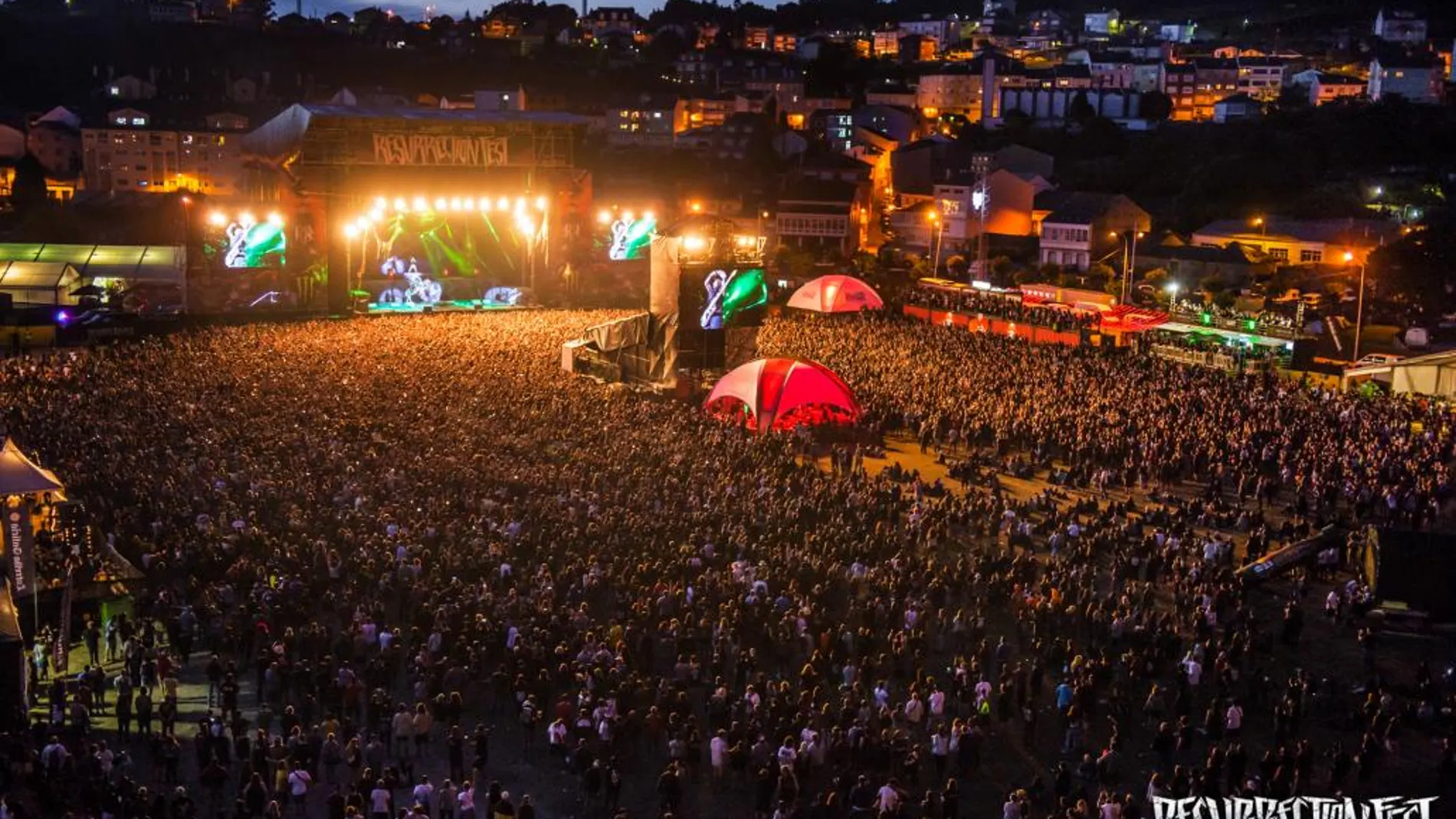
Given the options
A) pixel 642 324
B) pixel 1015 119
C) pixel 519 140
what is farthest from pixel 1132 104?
pixel 642 324

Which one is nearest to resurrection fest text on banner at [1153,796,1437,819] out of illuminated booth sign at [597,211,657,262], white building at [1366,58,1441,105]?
illuminated booth sign at [597,211,657,262]

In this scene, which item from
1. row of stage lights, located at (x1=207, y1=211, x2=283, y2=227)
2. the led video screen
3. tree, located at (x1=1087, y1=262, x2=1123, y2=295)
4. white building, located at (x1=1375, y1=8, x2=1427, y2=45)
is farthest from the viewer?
white building, located at (x1=1375, y1=8, x2=1427, y2=45)

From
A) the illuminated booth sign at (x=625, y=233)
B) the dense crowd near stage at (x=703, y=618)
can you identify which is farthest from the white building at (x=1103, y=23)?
the dense crowd near stage at (x=703, y=618)

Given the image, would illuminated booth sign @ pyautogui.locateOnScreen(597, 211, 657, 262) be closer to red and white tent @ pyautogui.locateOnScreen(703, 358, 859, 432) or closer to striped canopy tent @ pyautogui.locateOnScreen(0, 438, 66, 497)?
red and white tent @ pyautogui.locateOnScreen(703, 358, 859, 432)

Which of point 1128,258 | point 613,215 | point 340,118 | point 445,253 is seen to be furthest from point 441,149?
point 1128,258

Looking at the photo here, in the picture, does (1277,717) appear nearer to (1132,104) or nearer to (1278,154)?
(1278,154)

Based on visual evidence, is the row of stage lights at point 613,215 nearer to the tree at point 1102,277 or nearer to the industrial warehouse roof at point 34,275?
the tree at point 1102,277

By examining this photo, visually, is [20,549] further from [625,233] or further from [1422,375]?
[625,233]
